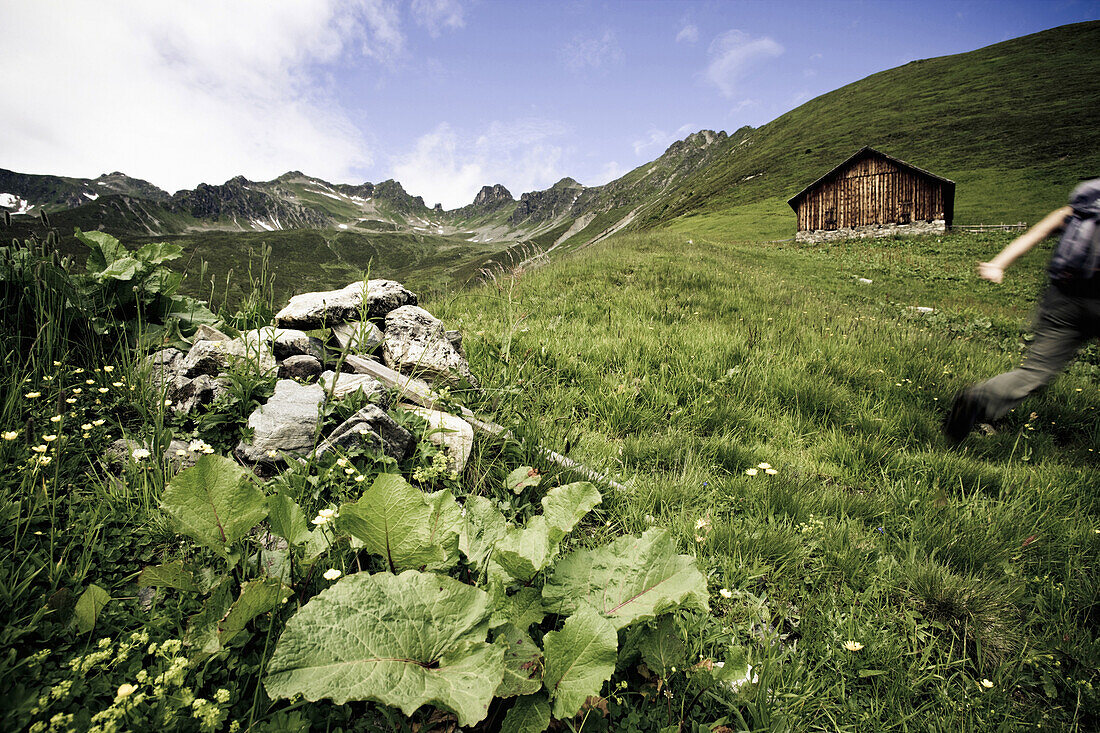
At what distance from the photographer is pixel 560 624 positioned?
174 cm

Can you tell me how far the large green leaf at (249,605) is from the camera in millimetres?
1371

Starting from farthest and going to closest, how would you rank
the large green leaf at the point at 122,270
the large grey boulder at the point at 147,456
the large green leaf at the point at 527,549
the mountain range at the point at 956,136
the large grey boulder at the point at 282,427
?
1. the mountain range at the point at 956,136
2. the large green leaf at the point at 122,270
3. the large grey boulder at the point at 282,427
4. the large grey boulder at the point at 147,456
5. the large green leaf at the point at 527,549

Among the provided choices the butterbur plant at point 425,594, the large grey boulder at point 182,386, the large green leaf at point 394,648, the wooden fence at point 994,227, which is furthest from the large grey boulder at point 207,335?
the wooden fence at point 994,227

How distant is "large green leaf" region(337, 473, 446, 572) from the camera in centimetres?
151

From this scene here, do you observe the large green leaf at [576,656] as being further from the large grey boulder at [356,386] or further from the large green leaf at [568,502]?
the large grey boulder at [356,386]

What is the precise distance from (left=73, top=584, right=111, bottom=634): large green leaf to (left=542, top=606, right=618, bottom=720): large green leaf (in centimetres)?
154

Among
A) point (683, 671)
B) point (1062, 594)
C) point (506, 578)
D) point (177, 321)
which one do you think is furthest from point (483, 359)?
point (1062, 594)

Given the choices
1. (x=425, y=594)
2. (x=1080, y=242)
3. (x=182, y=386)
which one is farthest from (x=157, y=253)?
(x=1080, y=242)

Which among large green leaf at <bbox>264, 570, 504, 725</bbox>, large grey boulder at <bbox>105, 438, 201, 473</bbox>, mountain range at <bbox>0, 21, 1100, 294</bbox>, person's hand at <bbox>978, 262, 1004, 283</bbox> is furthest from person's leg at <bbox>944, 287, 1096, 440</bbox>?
mountain range at <bbox>0, 21, 1100, 294</bbox>

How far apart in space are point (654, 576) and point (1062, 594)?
7.65ft

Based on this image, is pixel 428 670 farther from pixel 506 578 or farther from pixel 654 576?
pixel 654 576

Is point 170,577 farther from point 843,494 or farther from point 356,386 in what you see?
point 843,494

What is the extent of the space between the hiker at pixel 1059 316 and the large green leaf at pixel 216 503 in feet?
16.5

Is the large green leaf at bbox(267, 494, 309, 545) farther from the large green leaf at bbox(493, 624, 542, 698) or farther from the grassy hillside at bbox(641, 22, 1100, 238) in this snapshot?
the grassy hillside at bbox(641, 22, 1100, 238)
